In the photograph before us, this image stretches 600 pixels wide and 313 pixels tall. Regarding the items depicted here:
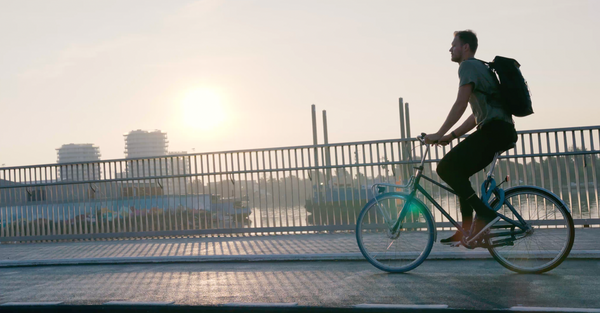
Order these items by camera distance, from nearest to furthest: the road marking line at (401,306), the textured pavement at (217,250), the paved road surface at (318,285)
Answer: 1. the road marking line at (401,306)
2. the paved road surface at (318,285)
3. the textured pavement at (217,250)

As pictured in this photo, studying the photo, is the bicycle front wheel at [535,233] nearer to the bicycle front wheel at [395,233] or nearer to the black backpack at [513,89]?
the bicycle front wheel at [395,233]

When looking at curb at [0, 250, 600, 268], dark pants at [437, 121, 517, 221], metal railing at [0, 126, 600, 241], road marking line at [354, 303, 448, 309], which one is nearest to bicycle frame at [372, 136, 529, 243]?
dark pants at [437, 121, 517, 221]

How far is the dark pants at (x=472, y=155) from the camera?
214 inches

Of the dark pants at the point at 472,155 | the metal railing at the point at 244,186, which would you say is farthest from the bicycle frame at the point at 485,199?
the metal railing at the point at 244,186

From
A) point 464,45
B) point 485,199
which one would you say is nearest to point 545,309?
point 485,199

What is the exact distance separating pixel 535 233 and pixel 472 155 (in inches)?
34.2

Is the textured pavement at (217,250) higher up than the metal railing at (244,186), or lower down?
lower down

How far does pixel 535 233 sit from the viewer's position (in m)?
5.53

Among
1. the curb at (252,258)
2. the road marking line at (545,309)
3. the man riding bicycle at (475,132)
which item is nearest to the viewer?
the road marking line at (545,309)

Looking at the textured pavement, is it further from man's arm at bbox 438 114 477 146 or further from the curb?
man's arm at bbox 438 114 477 146

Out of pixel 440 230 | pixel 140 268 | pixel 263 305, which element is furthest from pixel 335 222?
pixel 263 305

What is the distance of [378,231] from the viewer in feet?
18.1

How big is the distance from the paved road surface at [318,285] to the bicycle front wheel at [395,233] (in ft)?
0.46

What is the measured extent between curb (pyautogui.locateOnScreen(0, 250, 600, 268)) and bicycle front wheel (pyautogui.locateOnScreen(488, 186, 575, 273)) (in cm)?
85
